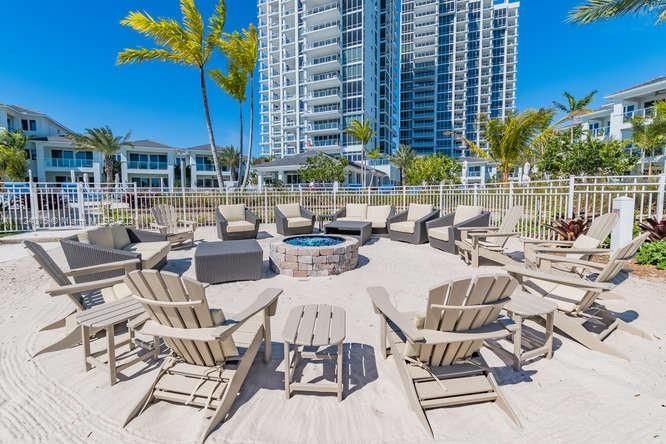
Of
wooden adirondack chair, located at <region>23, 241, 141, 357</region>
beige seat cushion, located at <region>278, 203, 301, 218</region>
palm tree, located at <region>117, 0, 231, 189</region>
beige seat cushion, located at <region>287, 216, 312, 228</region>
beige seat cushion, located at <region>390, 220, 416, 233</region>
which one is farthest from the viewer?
palm tree, located at <region>117, 0, 231, 189</region>

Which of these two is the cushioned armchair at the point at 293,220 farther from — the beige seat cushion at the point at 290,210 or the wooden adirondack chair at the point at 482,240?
the wooden adirondack chair at the point at 482,240

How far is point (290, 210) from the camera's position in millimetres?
10016

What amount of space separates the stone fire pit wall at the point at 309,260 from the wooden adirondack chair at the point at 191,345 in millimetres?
3058

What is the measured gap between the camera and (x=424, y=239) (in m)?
8.66

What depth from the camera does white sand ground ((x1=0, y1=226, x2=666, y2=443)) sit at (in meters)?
2.08

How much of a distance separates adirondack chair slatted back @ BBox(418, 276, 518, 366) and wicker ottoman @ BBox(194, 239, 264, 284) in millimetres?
3632

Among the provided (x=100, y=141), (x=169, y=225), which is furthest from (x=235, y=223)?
(x=100, y=141)

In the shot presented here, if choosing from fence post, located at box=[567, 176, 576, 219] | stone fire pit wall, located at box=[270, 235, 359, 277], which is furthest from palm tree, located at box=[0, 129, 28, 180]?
fence post, located at box=[567, 176, 576, 219]

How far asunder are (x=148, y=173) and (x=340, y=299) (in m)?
39.7

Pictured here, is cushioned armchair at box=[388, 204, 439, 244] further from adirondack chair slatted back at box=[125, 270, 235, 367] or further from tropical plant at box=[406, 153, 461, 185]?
tropical plant at box=[406, 153, 461, 185]

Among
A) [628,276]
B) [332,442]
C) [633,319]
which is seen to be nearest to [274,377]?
[332,442]

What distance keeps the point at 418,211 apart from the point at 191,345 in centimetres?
775

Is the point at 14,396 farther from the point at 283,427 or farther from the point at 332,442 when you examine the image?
the point at 332,442

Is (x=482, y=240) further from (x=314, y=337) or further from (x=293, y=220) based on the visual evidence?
(x=314, y=337)
